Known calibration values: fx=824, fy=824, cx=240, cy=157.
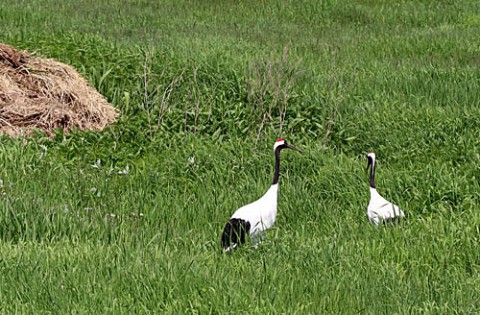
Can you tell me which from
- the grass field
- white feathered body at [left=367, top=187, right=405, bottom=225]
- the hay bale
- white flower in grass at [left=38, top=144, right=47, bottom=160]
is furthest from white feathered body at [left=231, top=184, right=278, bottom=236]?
the hay bale

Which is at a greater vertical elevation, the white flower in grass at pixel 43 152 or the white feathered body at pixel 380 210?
the white feathered body at pixel 380 210

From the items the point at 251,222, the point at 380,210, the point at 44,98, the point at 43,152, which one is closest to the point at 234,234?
the point at 251,222

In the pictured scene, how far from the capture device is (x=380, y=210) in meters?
6.71

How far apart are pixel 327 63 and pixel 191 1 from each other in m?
6.75

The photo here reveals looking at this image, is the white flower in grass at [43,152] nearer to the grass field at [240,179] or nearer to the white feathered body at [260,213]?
the grass field at [240,179]

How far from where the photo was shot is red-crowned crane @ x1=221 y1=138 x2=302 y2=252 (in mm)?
6145

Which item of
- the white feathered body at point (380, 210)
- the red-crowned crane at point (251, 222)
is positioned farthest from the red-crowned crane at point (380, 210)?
the red-crowned crane at point (251, 222)

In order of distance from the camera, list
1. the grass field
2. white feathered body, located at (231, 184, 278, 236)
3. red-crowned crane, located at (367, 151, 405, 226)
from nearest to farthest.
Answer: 1. the grass field
2. white feathered body, located at (231, 184, 278, 236)
3. red-crowned crane, located at (367, 151, 405, 226)

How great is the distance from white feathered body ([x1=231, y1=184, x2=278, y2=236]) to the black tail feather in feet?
0.25

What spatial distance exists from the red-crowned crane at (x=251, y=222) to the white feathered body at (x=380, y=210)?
2.63ft

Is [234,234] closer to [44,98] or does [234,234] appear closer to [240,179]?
[240,179]

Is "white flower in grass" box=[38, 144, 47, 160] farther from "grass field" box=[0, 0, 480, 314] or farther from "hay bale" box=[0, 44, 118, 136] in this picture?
"hay bale" box=[0, 44, 118, 136]

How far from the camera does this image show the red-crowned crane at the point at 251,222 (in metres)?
6.14

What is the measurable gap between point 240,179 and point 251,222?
5.17ft
